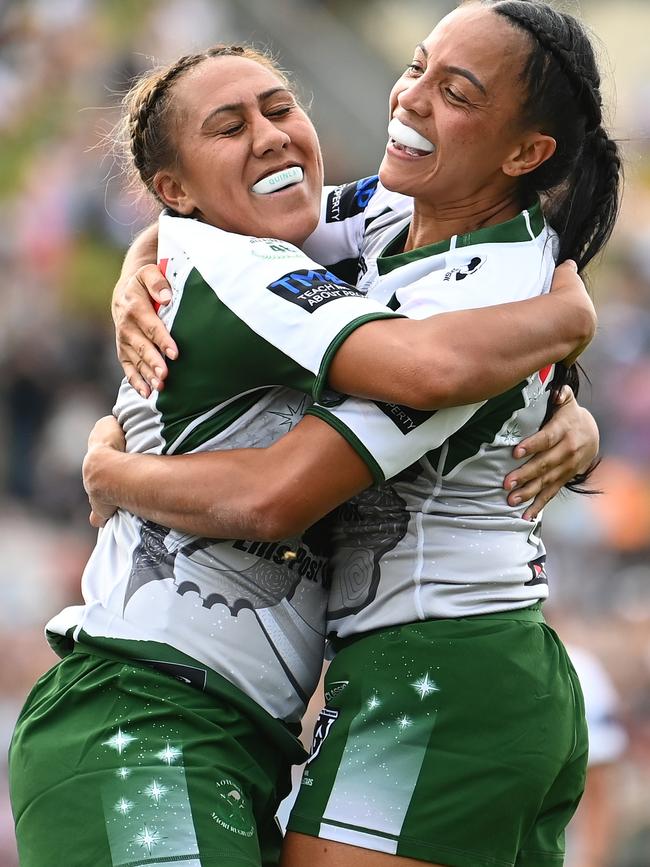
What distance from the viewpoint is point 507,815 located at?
252cm

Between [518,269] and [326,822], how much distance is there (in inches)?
43.4

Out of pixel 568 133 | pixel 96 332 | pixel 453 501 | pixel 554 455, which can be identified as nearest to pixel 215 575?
pixel 453 501

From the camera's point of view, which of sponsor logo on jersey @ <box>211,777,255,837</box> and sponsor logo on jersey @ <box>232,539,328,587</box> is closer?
sponsor logo on jersey @ <box>211,777,255,837</box>

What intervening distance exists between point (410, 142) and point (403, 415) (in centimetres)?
62

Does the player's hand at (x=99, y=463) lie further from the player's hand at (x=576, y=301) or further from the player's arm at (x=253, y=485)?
the player's hand at (x=576, y=301)

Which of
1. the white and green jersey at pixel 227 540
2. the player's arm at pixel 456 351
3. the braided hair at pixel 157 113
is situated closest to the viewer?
the player's arm at pixel 456 351

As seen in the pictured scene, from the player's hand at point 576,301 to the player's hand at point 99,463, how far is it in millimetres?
952

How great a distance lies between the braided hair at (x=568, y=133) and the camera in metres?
2.62

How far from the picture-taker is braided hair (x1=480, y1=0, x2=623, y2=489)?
8.59ft

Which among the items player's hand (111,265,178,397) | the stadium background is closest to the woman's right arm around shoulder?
player's hand (111,265,178,397)

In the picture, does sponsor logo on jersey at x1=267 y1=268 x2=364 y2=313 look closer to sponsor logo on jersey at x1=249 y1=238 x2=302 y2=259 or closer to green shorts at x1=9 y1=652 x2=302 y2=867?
sponsor logo on jersey at x1=249 y1=238 x2=302 y2=259

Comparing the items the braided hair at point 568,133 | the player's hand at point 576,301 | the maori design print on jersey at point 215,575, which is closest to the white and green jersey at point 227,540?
the maori design print on jersey at point 215,575

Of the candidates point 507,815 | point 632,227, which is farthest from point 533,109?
point 632,227

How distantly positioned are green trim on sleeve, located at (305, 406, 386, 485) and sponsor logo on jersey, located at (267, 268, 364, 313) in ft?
0.64
